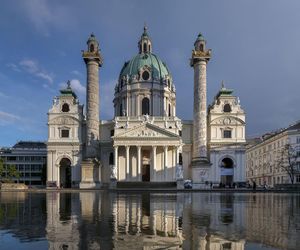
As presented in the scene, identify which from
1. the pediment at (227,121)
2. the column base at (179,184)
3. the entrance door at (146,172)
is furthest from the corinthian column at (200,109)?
the entrance door at (146,172)

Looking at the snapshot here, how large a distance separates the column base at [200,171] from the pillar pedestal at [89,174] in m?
18.2

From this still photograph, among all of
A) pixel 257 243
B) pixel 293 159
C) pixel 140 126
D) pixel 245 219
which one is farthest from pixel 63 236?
pixel 293 159

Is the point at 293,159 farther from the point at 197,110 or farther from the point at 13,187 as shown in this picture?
the point at 13,187

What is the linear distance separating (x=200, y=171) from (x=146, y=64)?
3187 centimetres

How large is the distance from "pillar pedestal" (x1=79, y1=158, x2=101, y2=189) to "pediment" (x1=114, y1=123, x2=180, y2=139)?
22.6 feet

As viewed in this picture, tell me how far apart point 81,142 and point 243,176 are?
34.5 m

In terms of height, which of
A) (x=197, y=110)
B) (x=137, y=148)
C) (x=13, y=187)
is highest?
(x=197, y=110)

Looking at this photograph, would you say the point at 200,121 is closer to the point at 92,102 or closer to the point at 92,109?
the point at 92,109

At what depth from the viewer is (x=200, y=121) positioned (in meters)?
77.8

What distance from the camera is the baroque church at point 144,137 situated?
77938mm

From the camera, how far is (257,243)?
32.4ft

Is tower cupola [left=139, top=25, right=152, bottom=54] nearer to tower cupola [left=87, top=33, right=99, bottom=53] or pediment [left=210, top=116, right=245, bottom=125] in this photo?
tower cupola [left=87, top=33, right=99, bottom=53]

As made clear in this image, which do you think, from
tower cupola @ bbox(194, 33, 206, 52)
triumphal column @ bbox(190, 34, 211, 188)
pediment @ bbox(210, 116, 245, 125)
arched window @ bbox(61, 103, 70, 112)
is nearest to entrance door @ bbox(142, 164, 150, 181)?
triumphal column @ bbox(190, 34, 211, 188)

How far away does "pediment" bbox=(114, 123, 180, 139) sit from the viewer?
257ft
